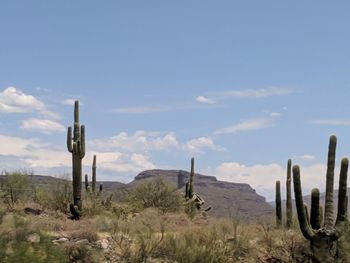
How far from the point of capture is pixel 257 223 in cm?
2578

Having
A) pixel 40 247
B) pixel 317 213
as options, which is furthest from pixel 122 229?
pixel 317 213

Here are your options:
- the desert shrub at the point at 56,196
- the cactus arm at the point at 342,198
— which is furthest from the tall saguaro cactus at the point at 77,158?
the cactus arm at the point at 342,198

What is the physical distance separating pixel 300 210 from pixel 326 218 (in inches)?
46.1

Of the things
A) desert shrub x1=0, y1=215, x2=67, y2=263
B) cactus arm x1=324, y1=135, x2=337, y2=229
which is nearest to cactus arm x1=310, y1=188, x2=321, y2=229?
cactus arm x1=324, y1=135, x2=337, y2=229

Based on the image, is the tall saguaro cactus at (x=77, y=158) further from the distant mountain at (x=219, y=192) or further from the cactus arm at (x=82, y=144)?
the distant mountain at (x=219, y=192)

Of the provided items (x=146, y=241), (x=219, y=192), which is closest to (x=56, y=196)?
(x=146, y=241)

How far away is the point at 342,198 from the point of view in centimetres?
2180

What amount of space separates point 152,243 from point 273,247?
4919 millimetres

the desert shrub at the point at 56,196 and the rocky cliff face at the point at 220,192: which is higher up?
the rocky cliff face at the point at 220,192

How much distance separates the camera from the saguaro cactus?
69.4ft

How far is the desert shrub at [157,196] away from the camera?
118 ft

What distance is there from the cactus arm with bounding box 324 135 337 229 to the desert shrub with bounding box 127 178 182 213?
556 inches

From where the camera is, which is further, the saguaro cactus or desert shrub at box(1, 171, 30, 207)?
desert shrub at box(1, 171, 30, 207)

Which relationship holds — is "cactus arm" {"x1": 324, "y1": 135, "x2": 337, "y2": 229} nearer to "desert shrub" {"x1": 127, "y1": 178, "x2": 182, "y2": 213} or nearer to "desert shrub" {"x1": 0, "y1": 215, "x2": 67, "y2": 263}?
"desert shrub" {"x1": 0, "y1": 215, "x2": 67, "y2": 263}
